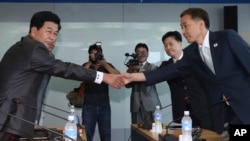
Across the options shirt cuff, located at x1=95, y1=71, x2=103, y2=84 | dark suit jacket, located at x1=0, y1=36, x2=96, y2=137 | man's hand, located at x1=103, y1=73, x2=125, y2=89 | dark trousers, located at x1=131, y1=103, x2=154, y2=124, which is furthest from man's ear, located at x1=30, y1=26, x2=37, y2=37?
dark trousers, located at x1=131, y1=103, x2=154, y2=124

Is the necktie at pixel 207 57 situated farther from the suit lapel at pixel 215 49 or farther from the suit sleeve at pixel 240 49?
the suit sleeve at pixel 240 49

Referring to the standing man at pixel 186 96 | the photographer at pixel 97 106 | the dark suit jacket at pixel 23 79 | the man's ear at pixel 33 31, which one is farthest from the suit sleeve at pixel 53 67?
the photographer at pixel 97 106

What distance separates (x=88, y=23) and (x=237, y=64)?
12.0ft

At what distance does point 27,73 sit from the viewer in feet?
7.55

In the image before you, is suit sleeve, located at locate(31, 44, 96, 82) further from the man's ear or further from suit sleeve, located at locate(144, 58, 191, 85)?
suit sleeve, located at locate(144, 58, 191, 85)

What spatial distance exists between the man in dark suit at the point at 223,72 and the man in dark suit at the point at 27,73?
90 cm

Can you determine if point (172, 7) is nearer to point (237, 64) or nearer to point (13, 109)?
point (237, 64)

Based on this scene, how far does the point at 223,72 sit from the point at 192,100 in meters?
0.79

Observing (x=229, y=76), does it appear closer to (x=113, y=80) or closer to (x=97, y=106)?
(x=113, y=80)

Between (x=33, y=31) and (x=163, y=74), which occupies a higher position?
(x=33, y=31)

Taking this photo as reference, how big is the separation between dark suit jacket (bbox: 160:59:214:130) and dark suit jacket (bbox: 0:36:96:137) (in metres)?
1.09

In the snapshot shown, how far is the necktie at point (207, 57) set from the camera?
2.56 metres

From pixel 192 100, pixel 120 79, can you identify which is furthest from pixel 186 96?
pixel 120 79

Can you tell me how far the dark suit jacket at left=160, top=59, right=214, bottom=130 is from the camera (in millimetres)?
2971
